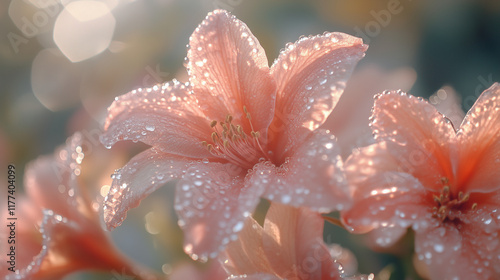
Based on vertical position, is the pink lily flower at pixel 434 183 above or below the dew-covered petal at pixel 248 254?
above

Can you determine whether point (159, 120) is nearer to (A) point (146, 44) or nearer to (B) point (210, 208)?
(B) point (210, 208)

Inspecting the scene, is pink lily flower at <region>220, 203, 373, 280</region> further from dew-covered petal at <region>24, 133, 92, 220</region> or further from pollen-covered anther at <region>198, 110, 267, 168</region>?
dew-covered petal at <region>24, 133, 92, 220</region>

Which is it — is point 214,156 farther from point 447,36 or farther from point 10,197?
point 447,36

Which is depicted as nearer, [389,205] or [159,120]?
[389,205]

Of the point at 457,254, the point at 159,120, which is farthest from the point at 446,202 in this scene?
the point at 159,120

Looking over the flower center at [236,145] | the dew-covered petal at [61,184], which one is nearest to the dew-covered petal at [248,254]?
the flower center at [236,145]

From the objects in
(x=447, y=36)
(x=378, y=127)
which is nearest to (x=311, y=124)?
(x=378, y=127)

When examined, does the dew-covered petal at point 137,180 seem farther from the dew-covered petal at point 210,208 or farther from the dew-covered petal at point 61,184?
the dew-covered petal at point 61,184
